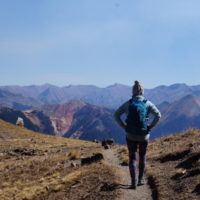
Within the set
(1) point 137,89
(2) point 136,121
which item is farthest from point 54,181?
(1) point 137,89

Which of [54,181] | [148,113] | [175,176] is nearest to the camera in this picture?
[148,113]

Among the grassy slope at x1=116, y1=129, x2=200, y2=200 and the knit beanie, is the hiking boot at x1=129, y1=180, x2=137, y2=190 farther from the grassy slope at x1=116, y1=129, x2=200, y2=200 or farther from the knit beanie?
the knit beanie

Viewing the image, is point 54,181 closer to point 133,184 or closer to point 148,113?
point 133,184

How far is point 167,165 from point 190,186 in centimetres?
530

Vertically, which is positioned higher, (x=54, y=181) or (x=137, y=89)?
(x=137, y=89)

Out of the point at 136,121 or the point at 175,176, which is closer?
the point at 136,121

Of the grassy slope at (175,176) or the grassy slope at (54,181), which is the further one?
the grassy slope at (54,181)

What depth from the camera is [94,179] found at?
1455 centimetres

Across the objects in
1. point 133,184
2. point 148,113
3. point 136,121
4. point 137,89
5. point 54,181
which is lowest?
point 54,181

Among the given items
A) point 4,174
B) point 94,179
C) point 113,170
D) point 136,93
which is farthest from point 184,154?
point 4,174

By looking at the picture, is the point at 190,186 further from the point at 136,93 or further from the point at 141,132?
the point at 136,93

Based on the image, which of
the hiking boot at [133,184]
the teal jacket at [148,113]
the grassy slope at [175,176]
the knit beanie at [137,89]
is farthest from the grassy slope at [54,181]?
the knit beanie at [137,89]

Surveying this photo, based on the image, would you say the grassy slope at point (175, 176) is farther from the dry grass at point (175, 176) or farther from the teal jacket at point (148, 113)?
the teal jacket at point (148, 113)

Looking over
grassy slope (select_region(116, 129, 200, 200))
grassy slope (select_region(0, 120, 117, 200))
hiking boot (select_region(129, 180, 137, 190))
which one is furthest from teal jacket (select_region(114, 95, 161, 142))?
grassy slope (select_region(0, 120, 117, 200))
